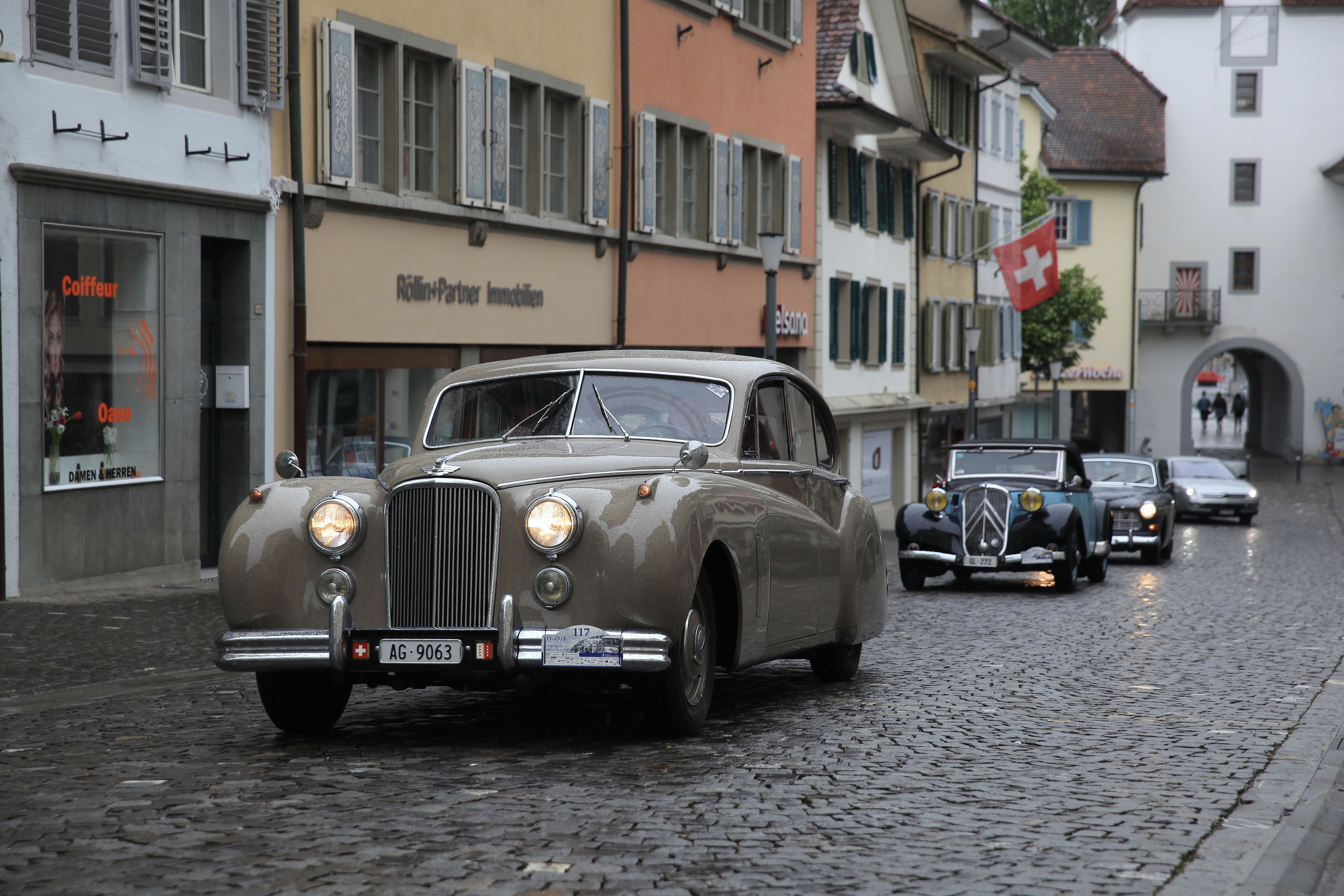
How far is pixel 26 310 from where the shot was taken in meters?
14.1

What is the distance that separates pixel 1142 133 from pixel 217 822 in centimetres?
6507

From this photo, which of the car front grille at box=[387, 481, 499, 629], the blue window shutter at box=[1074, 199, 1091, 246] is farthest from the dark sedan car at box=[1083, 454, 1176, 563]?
the blue window shutter at box=[1074, 199, 1091, 246]

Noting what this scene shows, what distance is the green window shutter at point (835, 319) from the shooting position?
35.1 metres

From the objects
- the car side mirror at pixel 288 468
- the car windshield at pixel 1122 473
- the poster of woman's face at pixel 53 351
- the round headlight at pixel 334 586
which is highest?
the poster of woman's face at pixel 53 351

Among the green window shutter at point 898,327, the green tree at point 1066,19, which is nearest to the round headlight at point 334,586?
the green window shutter at point 898,327

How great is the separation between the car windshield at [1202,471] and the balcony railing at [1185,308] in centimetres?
2761

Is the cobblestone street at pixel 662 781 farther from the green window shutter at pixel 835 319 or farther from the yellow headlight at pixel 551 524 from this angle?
the green window shutter at pixel 835 319

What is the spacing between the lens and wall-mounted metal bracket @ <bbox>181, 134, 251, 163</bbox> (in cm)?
1609

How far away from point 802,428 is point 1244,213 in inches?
2479

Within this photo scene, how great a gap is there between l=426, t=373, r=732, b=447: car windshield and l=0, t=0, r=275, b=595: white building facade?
246 inches

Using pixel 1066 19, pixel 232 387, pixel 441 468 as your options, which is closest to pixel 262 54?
pixel 232 387

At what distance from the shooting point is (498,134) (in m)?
21.4

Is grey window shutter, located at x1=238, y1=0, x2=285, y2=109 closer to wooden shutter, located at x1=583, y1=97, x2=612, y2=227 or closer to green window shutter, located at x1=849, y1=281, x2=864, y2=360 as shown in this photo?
wooden shutter, located at x1=583, y1=97, x2=612, y2=227

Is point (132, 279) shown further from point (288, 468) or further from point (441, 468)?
point (441, 468)
